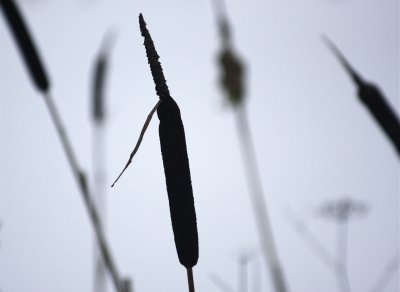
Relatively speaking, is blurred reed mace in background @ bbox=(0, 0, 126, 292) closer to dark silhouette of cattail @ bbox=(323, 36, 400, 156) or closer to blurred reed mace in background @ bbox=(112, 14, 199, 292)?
blurred reed mace in background @ bbox=(112, 14, 199, 292)

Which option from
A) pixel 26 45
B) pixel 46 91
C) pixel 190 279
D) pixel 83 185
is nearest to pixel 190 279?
pixel 190 279

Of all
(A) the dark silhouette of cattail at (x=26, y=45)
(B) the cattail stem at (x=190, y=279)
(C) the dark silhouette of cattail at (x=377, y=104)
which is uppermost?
(A) the dark silhouette of cattail at (x=26, y=45)

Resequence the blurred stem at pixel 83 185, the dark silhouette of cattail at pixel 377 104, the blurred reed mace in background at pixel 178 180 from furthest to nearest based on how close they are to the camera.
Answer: the blurred stem at pixel 83 185 → the blurred reed mace in background at pixel 178 180 → the dark silhouette of cattail at pixel 377 104

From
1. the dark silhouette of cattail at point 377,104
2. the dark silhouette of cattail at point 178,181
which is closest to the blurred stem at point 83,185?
the dark silhouette of cattail at point 178,181

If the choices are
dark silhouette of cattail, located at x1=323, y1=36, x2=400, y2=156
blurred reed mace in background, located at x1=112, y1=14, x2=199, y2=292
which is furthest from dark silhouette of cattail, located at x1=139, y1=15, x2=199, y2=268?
dark silhouette of cattail, located at x1=323, y1=36, x2=400, y2=156

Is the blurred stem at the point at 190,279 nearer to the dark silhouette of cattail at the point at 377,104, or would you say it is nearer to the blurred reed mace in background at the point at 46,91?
the dark silhouette of cattail at the point at 377,104

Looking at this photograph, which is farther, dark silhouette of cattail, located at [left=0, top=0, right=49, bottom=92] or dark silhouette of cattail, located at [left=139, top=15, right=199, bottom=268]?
dark silhouette of cattail, located at [left=0, top=0, right=49, bottom=92]

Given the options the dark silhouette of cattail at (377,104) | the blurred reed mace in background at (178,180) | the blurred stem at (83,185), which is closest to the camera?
the dark silhouette of cattail at (377,104)
